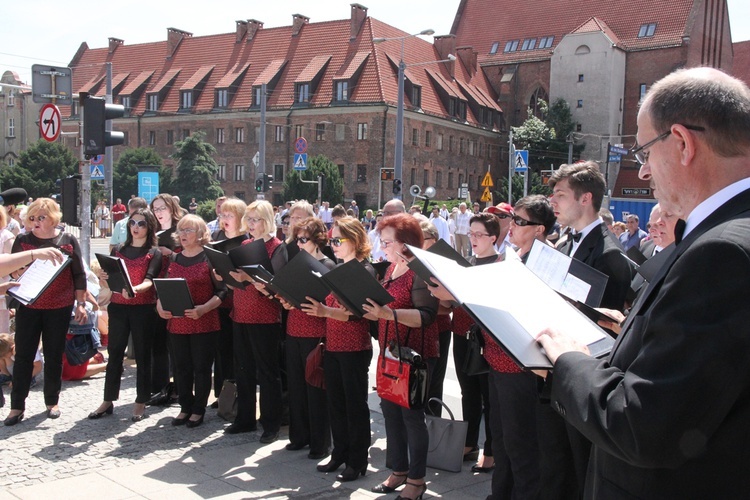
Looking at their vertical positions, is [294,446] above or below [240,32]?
below

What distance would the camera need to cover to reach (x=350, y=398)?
19.5 feet

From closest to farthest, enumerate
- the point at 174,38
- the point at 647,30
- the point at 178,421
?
the point at 178,421, the point at 647,30, the point at 174,38

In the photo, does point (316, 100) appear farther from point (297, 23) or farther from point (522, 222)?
point (522, 222)

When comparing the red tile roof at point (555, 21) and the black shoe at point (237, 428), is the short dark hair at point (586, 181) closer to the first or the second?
the black shoe at point (237, 428)

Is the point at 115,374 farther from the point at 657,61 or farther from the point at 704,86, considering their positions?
the point at 657,61

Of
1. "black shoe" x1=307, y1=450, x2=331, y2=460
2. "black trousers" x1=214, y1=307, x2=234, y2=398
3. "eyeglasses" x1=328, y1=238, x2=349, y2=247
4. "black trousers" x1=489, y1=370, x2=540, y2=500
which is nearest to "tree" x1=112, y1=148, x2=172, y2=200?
"black trousers" x1=214, y1=307, x2=234, y2=398

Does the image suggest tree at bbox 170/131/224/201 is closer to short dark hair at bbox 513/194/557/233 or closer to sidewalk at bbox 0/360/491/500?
sidewalk at bbox 0/360/491/500

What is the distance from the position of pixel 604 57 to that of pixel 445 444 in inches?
2496

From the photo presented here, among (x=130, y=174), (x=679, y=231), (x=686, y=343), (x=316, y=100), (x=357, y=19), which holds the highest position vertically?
(x=357, y=19)

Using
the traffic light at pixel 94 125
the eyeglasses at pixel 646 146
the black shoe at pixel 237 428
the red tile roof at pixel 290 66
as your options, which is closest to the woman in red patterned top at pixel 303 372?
the black shoe at pixel 237 428

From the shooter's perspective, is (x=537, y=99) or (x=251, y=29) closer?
(x=251, y=29)

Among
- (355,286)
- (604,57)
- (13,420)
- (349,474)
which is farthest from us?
(604,57)

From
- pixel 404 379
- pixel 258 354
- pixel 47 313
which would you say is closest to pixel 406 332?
pixel 404 379

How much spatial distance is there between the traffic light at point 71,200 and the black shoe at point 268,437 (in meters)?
5.28
